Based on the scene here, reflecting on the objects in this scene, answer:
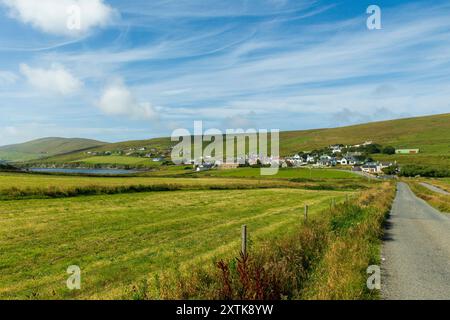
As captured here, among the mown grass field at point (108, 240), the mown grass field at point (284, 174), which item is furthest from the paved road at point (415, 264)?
the mown grass field at point (284, 174)

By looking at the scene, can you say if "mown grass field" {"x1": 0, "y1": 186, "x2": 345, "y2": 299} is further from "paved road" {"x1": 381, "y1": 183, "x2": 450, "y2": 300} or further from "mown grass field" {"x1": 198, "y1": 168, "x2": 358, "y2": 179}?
"mown grass field" {"x1": 198, "y1": 168, "x2": 358, "y2": 179}

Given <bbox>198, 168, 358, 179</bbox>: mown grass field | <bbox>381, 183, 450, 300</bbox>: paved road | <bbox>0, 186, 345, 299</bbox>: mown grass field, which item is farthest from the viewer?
<bbox>198, 168, 358, 179</bbox>: mown grass field

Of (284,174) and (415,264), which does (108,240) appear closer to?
(415,264)

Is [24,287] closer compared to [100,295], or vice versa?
[100,295]

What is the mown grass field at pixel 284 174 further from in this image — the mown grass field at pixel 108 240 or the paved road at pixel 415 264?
the paved road at pixel 415 264

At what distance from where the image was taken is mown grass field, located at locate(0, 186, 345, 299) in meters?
14.3

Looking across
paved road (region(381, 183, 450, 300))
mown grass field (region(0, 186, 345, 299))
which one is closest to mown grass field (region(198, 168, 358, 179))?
mown grass field (region(0, 186, 345, 299))

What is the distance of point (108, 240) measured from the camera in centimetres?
2178

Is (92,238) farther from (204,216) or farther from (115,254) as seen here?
(204,216)

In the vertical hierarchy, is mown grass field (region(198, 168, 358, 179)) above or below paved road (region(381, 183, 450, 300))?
below
